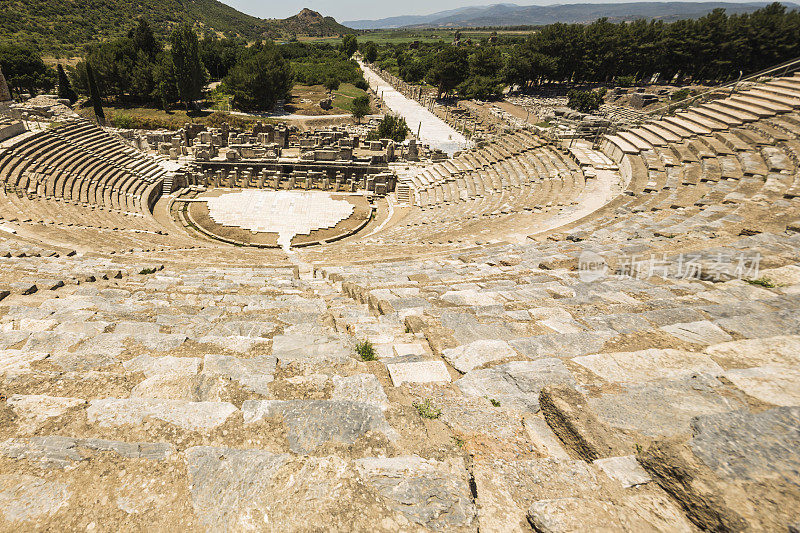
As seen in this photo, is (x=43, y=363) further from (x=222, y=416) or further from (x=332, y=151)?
(x=332, y=151)

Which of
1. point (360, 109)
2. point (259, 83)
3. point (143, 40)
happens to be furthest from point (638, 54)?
point (143, 40)

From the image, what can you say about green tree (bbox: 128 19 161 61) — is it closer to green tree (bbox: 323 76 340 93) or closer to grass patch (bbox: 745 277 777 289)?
green tree (bbox: 323 76 340 93)

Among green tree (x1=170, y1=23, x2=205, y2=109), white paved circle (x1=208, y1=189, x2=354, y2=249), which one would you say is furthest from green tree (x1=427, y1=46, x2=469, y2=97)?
white paved circle (x1=208, y1=189, x2=354, y2=249)

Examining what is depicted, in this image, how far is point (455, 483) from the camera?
275 cm

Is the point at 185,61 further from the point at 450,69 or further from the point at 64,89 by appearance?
the point at 450,69

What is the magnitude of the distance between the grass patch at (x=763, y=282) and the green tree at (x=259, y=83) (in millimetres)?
60604

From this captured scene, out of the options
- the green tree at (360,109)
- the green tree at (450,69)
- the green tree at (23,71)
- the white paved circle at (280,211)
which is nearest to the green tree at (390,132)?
the white paved circle at (280,211)

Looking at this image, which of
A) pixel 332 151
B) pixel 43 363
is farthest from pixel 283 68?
pixel 43 363

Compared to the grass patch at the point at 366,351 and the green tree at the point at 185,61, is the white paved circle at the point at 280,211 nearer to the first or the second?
the grass patch at the point at 366,351

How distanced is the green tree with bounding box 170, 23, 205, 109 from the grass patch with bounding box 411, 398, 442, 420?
201ft

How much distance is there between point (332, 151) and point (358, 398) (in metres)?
31.8

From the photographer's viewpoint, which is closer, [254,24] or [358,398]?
[358,398]

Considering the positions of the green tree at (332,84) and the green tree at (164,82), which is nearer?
the green tree at (164,82)

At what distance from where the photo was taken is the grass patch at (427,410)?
3.67m
